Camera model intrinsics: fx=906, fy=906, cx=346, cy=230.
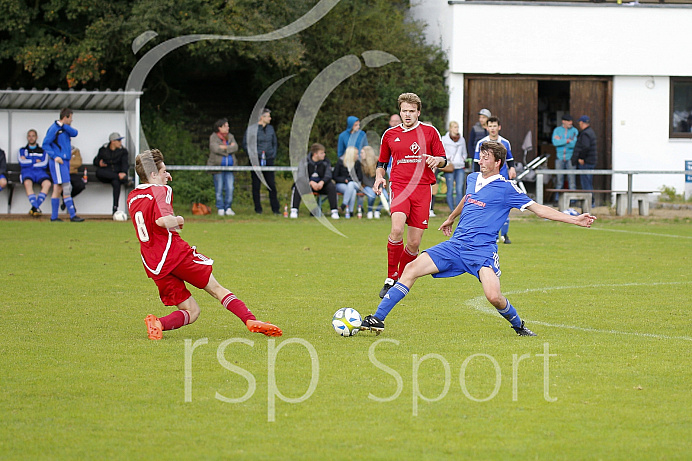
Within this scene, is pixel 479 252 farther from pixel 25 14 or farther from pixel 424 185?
pixel 25 14

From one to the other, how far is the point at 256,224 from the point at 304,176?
5.96 feet

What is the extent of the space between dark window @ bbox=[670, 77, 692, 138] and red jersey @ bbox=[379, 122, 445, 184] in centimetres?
1936

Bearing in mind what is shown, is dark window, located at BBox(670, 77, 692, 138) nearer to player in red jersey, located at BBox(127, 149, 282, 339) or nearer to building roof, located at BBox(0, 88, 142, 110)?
building roof, located at BBox(0, 88, 142, 110)

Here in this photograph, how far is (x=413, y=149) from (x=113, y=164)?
38.9ft

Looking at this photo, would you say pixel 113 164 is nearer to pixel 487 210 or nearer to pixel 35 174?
pixel 35 174

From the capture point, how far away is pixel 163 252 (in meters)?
7.46

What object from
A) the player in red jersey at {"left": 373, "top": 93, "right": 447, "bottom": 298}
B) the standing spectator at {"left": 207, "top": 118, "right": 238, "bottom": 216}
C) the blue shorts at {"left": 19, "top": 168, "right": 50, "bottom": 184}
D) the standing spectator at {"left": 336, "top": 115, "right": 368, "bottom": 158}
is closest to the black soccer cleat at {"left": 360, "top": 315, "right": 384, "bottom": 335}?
the player in red jersey at {"left": 373, "top": 93, "right": 447, "bottom": 298}

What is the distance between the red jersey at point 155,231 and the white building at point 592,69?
66.2 feet

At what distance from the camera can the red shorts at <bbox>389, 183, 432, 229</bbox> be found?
1046 cm

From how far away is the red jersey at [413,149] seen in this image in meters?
10.5

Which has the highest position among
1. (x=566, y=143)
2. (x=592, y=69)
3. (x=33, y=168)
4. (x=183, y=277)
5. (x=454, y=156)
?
(x=592, y=69)

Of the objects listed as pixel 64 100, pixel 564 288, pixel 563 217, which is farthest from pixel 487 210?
pixel 64 100

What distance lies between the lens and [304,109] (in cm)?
2931

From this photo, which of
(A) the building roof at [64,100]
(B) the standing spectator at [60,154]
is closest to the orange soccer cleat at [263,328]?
(B) the standing spectator at [60,154]
